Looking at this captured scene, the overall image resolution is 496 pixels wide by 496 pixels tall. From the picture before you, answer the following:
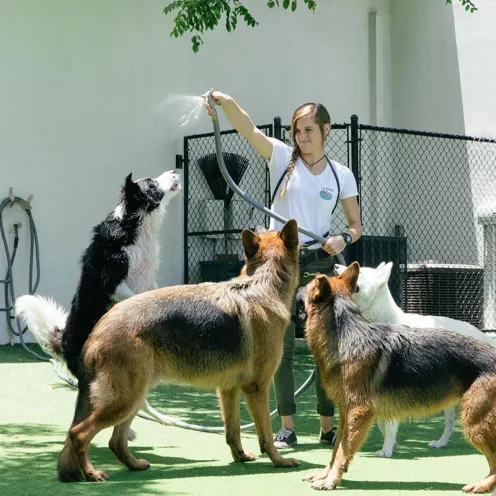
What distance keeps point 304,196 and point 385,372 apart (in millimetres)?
1700

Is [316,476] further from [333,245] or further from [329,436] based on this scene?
[333,245]

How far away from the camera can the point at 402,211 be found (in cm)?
1588

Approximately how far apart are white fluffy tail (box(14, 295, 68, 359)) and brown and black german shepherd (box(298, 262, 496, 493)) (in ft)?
6.46

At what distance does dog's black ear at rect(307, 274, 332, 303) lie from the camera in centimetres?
532

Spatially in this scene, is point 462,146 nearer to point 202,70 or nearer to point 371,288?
point 202,70

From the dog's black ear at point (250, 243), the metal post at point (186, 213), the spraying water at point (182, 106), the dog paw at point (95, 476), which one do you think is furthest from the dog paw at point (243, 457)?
the spraying water at point (182, 106)

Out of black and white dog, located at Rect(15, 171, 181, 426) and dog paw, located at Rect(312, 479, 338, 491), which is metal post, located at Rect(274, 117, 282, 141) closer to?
black and white dog, located at Rect(15, 171, 181, 426)

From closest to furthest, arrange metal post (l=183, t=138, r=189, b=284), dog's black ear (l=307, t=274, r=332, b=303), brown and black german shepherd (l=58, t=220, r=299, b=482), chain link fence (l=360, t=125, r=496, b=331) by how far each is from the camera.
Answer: brown and black german shepherd (l=58, t=220, r=299, b=482), dog's black ear (l=307, t=274, r=332, b=303), metal post (l=183, t=138, r=189, b=284), chain link fence (l=360, t=125, r=496, b=331)

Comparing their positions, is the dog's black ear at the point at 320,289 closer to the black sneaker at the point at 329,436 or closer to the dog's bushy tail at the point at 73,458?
the dog's bushy tail at the point at 73,458

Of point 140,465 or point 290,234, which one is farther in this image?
point 290,234

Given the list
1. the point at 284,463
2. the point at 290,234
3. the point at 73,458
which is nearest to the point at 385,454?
the point at 284,463

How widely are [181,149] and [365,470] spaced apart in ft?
29.3

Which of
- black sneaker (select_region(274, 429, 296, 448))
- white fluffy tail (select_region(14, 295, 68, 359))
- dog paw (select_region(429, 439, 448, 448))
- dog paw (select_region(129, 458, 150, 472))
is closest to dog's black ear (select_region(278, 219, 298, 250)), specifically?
black sneaker (select_region(274, 429, 296, 448))

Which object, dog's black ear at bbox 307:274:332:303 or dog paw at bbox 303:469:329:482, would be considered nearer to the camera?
dog paw at bbox 303:469:329:482
